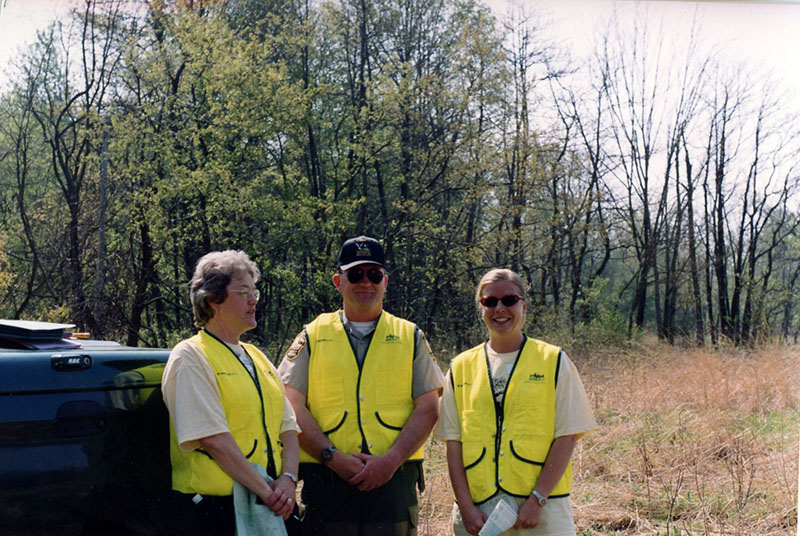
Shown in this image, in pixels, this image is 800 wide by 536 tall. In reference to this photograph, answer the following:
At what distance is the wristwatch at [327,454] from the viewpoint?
3.15 metres

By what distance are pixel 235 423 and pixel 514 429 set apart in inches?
44.1

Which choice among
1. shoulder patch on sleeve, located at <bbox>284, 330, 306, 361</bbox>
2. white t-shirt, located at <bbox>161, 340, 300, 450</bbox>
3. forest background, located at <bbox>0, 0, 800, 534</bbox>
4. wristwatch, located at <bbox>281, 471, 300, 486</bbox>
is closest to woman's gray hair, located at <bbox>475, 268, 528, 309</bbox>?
shoulder patch on sleeve, located at <bbox>284, 330, 306, 361</bbox>

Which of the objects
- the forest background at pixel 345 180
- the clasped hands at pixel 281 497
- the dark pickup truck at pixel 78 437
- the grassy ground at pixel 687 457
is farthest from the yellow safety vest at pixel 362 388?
the forest background at pixel 345 180

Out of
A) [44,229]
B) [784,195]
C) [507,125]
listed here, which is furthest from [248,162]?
[784,195]

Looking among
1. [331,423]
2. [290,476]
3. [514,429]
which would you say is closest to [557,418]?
[514,429]

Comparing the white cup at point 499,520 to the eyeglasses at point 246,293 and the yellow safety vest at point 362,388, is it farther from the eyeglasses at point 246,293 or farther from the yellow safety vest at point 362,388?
the eyeglasses at point 246,293

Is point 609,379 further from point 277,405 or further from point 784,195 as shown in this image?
point 784,195

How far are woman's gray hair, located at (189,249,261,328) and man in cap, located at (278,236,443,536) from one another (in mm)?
587

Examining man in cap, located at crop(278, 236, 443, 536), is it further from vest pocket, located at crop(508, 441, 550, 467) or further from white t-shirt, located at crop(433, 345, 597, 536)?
vest pocket, located at crop(508, 441, 550, 467)

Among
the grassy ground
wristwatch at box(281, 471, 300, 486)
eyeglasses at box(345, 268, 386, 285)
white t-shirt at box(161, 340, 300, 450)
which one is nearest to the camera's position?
white t-shirt at box(161, 340, 300, 450)

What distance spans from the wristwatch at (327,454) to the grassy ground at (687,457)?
2.08m

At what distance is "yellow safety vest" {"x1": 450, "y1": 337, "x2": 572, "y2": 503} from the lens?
2.99 meters

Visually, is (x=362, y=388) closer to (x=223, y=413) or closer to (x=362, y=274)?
(x=362, y=274)

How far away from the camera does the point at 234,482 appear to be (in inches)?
105
